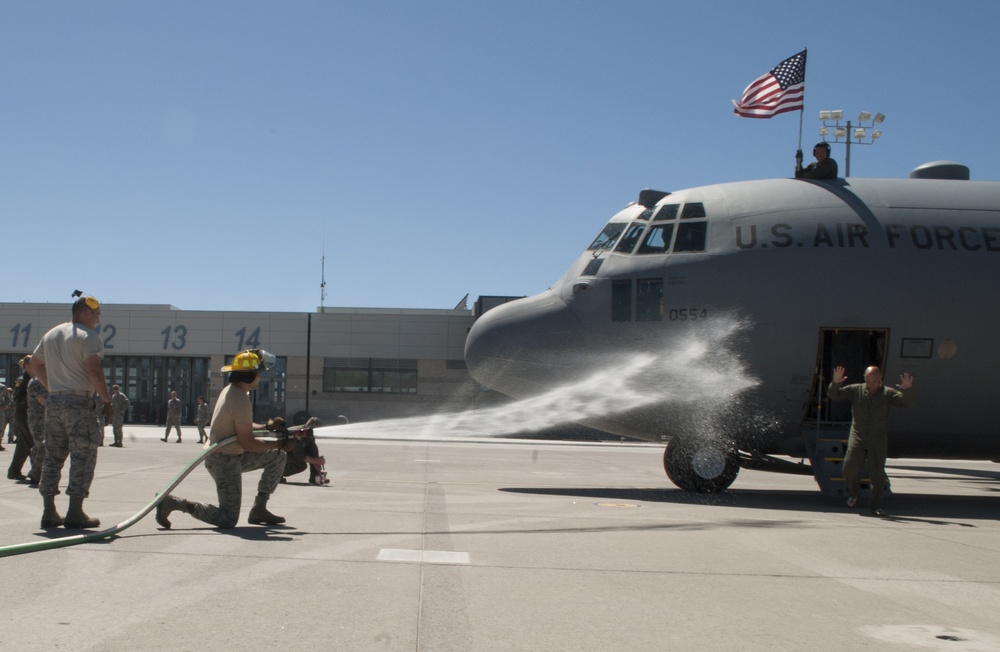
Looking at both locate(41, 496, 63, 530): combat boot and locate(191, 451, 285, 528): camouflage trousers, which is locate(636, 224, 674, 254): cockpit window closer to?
locate(191, 451, 285, 528): camouflage trousers

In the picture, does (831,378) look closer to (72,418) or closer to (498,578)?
(498,578)

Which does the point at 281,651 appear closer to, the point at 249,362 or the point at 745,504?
the point at 249,362

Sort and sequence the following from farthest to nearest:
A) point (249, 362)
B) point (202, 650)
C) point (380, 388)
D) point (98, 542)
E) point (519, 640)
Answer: point (380, 388) < point (249, 362) < point (98, 542) < point (519, 640) < point (202, 650)

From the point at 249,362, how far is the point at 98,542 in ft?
6.04

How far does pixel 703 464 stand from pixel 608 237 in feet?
11.3

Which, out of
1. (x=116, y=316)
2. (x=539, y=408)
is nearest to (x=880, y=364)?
(x=539, y=408)

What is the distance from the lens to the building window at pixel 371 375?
4525 cm

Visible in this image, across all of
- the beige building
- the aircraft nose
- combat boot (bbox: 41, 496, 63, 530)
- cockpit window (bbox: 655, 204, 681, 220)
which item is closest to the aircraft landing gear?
the aircraft nose

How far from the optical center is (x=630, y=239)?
41.6ft

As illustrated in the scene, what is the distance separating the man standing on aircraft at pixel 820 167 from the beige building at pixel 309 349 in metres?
32.5

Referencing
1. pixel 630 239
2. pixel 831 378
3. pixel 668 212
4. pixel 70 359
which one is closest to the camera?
pixel 70 359

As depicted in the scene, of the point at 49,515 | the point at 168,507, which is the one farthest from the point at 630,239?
the point at 49,515

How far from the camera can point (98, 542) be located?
21.9 feet

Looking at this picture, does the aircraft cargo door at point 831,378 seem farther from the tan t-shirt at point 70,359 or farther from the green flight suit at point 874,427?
the tan t-shirt at point 70,359
